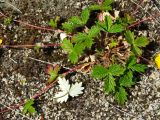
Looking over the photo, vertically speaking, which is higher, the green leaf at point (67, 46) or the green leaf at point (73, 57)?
the green leaf at point (67, 46)

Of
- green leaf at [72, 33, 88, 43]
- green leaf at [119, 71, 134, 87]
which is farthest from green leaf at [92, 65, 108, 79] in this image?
green leaf at [72, 33, 88, 43]

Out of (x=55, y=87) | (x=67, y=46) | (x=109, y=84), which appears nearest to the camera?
(x=109, y=84)

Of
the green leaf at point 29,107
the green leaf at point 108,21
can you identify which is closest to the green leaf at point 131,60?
the green leaf at point 108,21

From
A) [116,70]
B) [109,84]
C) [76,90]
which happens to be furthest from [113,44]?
[76,90]

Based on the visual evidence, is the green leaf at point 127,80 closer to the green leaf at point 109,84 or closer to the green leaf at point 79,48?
the green leaf at point 109,84

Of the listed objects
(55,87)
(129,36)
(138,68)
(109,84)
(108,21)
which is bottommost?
(55,87)

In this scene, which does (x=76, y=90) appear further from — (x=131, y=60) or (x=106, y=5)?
(x=106, y=5)

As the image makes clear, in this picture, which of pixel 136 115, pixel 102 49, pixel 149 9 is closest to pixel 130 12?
pixel 149 9
